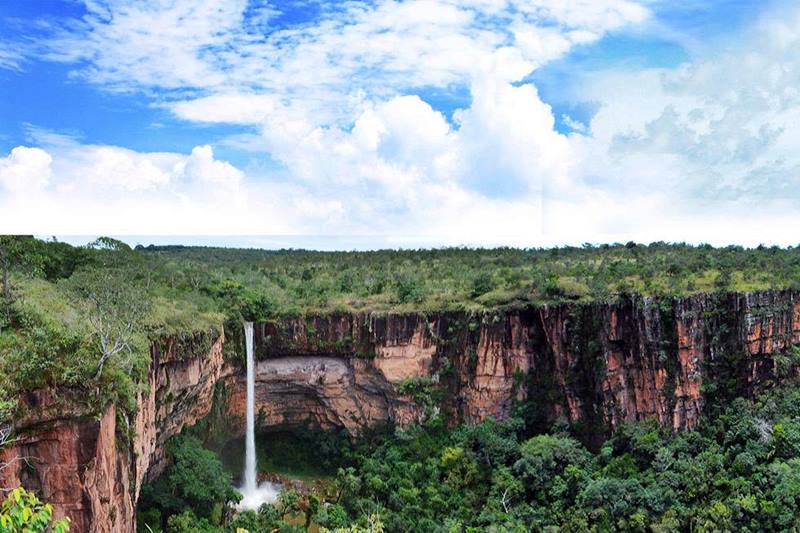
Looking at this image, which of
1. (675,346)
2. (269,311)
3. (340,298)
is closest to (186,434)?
(269,311)

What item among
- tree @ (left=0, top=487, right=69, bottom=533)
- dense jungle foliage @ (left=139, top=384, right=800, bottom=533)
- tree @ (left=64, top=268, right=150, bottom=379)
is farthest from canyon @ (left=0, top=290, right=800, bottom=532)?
tree @ (left=0, top=487, right=69, bottom=533)

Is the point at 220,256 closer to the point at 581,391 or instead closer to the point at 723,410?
the point at 581,391

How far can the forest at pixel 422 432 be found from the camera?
18.5m

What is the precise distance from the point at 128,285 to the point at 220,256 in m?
37.7

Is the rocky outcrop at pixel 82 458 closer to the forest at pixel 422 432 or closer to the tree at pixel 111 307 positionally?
the forest at pixel 422 432

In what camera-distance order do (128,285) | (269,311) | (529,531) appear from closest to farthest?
1. (128,285)
2. (529,531)
3. (269,311)

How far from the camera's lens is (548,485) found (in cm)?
2847

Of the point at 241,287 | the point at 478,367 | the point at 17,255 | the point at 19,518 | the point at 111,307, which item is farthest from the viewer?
the point at 241,287

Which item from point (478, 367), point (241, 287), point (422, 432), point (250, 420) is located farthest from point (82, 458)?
point (478, 367)

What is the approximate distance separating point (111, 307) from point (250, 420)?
1367 centimetres

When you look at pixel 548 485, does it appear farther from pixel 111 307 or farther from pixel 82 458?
pixel 82 458

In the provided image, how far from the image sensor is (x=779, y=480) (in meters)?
24.3

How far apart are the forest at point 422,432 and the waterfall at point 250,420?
1.16m

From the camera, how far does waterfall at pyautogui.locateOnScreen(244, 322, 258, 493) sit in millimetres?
31609
